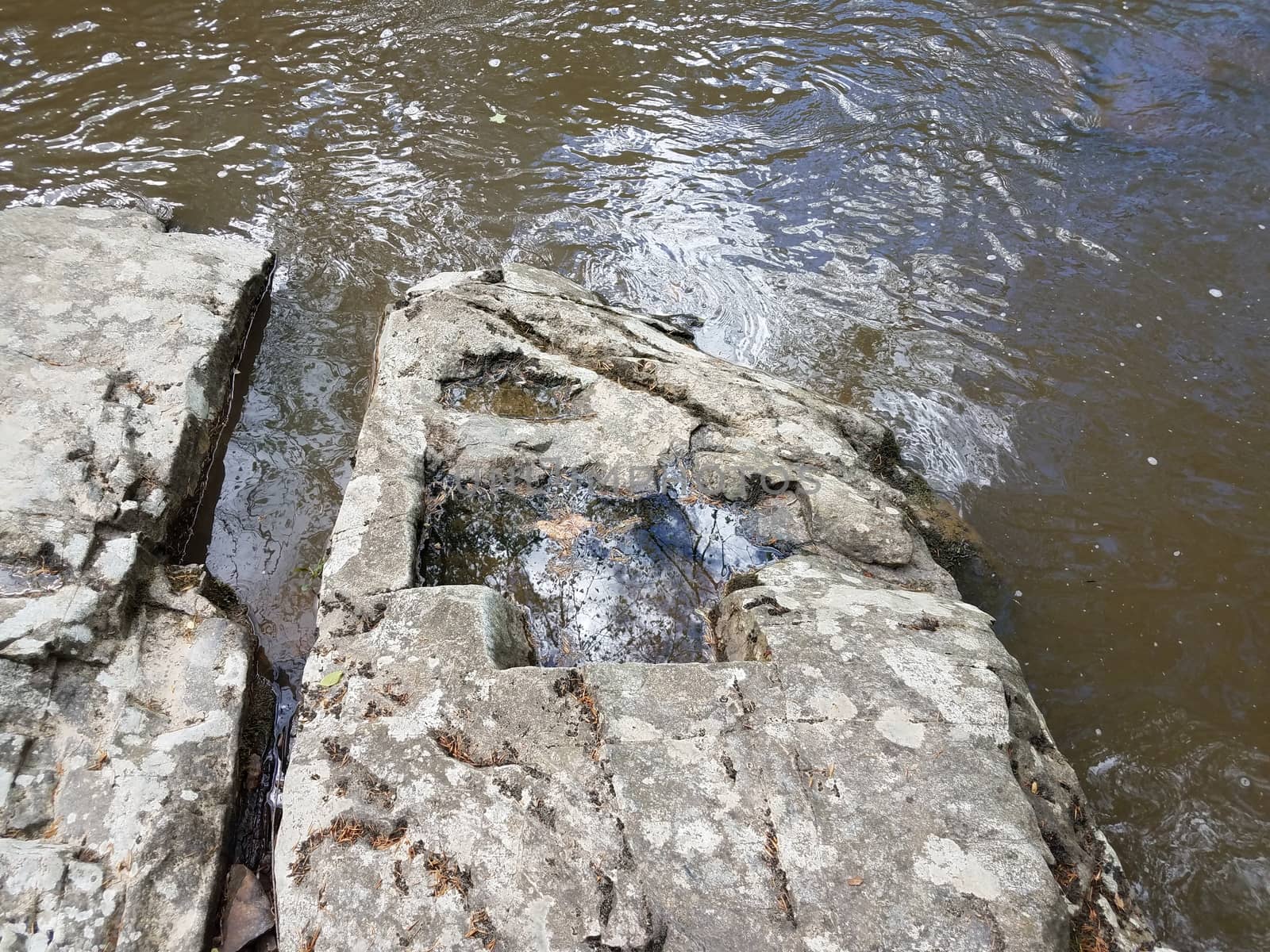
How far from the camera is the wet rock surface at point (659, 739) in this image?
2.18m

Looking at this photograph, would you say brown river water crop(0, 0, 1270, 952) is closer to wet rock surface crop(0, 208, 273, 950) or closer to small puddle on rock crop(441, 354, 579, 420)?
wet rock surface crop(0, 208, 273, 950)

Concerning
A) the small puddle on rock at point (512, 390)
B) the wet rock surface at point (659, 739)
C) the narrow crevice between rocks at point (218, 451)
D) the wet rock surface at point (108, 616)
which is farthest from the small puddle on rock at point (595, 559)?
the narrow crevice between rocks at point (218, 451)

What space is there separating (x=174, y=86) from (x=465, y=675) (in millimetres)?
6744

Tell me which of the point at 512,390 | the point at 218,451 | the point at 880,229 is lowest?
the point at 218,451

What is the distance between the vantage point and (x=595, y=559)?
10.8 feet

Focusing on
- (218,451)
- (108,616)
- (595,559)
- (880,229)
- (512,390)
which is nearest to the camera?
(108,616)

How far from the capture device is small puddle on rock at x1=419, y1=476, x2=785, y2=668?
311cm

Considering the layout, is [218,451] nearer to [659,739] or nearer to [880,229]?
[659,739]

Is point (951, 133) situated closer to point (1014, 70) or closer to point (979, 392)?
point (1014, 70)

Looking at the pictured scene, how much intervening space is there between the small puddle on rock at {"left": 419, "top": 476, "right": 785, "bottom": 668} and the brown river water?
2.81ft

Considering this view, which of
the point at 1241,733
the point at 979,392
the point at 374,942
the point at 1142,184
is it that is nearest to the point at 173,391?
the point at 374,942

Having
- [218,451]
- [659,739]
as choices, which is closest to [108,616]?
[218,451]

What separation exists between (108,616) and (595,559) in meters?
1.83

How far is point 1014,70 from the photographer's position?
7.40 meters
